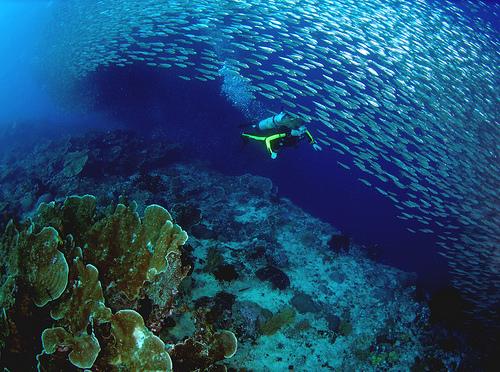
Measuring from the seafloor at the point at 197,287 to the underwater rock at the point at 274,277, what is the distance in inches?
1.1

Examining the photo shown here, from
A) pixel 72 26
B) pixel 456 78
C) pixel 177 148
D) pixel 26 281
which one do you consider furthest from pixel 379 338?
pixel 72 26

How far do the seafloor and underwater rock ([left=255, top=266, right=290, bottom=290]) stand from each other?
0.03 m

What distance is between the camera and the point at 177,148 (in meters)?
15.9

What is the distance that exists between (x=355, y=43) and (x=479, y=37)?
5437 millimetres

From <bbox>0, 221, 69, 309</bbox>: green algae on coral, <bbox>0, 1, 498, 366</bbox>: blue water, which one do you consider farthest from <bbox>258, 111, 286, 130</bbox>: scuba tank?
<bbox>0, 1, 498, 366</bbox>: blue water

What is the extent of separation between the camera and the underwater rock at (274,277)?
7.19 m

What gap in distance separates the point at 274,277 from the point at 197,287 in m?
1.91

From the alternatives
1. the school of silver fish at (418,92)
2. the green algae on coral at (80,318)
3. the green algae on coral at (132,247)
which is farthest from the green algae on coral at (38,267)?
the school of silver fish at (418,92)

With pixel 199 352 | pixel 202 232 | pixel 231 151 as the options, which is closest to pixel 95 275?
pixel 199 352

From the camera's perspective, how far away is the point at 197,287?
6.28 meters

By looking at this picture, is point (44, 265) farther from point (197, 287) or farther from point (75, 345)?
point (197, 287)

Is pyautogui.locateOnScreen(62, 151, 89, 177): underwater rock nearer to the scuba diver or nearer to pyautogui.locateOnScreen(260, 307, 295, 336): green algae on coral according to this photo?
the scuba diver

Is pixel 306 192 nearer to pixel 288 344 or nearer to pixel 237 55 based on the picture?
pixel 237 55

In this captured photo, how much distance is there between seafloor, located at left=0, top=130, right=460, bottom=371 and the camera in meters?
3.29
